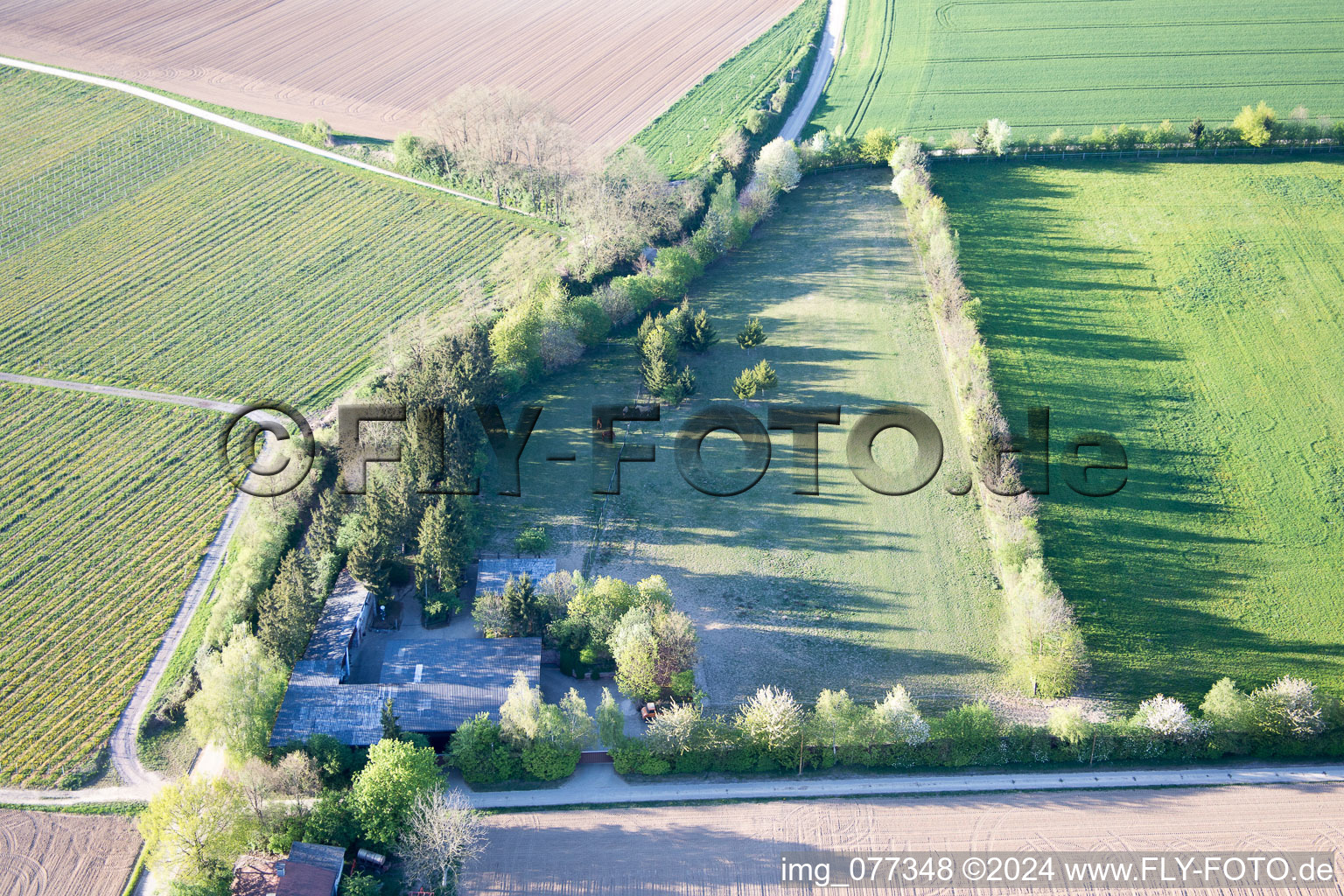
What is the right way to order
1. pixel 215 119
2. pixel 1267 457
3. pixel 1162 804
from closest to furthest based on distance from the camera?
1. pixel 1162 804
2. pixel 1267 457
3. pixel 215 119

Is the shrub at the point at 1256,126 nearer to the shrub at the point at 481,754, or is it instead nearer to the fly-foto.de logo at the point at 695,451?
the fly-foto.de logo at the point at 695,451

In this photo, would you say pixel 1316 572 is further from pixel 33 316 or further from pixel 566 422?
pixel 33 316

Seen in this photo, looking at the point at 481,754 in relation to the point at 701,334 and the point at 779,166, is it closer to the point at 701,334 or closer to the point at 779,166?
the point at 701,334

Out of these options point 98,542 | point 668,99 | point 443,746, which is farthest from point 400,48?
point 443,746

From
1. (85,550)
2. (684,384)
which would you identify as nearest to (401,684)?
(85,550)

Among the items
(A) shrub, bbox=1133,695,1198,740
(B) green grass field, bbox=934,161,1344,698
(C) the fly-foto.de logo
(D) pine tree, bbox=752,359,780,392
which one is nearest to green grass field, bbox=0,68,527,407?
(C) the fly-foto.de logo

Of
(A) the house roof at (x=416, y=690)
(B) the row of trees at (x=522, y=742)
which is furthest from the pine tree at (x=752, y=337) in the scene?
(B) the row of trees at (x=522, y=742)
